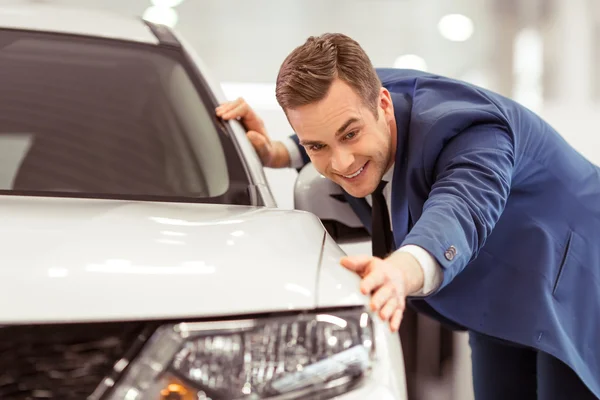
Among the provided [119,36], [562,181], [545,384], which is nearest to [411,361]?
[545,384]

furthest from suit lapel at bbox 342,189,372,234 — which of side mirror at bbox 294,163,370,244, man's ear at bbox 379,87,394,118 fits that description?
man's ear at bbox 379,87,394,118

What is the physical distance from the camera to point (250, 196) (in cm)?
150

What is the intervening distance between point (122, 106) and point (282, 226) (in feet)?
2.73

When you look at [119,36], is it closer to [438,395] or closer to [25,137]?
[25,137]

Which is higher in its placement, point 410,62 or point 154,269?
point 154,269

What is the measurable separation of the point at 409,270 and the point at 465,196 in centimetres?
20

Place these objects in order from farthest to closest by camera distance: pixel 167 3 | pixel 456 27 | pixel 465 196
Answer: pixel 456 27, pixel 167 3, pixel 465 196

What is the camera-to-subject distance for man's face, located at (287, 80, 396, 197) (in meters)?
1.35

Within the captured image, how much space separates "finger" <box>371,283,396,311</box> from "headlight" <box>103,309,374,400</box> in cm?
4

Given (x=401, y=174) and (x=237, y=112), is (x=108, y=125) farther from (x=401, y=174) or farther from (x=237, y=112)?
(x=401, y=174)

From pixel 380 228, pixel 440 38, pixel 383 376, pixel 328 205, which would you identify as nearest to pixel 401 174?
pixel 380 228

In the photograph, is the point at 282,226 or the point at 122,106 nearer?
the point at 282,226

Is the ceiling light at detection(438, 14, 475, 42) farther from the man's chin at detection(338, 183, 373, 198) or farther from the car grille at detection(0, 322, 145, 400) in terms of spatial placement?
the car grille at detection(0, 322, 145, 400)

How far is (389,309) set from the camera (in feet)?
3.24
